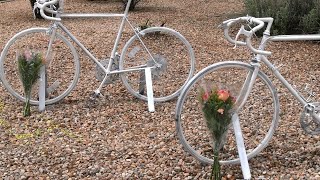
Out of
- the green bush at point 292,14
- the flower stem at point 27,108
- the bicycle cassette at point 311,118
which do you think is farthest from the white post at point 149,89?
the green bush at point 292,14

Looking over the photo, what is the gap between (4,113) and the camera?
14.5 feet

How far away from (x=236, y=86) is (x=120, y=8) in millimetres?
7582

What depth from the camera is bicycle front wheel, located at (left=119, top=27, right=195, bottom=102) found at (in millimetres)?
4621

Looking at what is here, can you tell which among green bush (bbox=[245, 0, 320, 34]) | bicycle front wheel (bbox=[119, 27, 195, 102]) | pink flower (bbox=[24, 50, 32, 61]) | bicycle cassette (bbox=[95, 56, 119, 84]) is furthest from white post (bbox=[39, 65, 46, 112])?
green bush (bbox=[245, 0, 320, 34])

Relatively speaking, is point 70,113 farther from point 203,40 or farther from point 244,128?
point 203,40

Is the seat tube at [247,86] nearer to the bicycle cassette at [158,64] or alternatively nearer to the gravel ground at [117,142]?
the gravel ground at [117,142]

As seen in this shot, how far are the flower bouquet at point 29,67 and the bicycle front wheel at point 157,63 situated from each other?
78 cm

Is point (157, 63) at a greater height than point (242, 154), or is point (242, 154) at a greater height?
point (157, 63)

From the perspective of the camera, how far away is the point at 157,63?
183 inches

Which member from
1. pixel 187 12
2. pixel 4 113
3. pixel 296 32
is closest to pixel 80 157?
pixel 4 113

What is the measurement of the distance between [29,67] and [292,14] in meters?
4.39

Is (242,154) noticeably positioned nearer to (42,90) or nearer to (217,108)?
(217,108)

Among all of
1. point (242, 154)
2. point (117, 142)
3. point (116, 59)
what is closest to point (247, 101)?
point (242, 154)

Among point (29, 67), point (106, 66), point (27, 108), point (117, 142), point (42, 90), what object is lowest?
point (117, 142)
